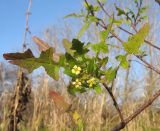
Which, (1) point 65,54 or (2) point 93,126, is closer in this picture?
(1) point 65,54

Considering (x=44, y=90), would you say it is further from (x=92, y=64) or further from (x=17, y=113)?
(x=92, y=64)

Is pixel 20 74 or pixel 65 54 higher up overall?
pixel 20 74

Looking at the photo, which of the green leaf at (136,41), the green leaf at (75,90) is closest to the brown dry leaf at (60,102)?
the green leaf at (75,90)

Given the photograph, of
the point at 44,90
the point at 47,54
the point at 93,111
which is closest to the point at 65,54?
the point at 47,54

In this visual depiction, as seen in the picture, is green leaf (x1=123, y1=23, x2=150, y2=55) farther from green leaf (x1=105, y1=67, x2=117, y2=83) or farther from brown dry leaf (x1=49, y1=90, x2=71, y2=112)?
brown dry leaf (x1=49, y1=90, x2=71, y2=112)

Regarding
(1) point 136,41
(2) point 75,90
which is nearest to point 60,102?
(2) point 75,90

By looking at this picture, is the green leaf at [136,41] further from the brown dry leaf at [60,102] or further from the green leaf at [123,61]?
the brown dry leaf at [60,102]
